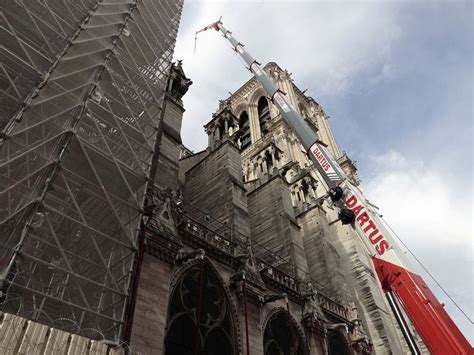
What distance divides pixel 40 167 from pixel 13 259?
2380 mm

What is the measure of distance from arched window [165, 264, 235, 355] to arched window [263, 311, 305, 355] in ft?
6.41

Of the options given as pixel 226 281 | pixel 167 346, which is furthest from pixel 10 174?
pixel 226 281

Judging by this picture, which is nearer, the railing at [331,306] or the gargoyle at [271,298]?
the gargoyle at [271,298]

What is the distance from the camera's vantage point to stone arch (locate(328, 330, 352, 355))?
51.0 ft

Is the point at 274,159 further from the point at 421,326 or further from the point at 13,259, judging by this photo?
the point at 13,259

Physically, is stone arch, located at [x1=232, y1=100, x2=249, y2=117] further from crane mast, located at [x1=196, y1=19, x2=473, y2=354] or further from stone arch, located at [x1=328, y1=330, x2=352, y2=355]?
crane mast, located at [x1=196, y1=19, x2=473, y2=354]

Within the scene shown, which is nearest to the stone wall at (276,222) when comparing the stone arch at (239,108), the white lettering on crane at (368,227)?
the white lettering on crane at (368,227)

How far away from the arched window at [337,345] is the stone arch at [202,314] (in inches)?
225

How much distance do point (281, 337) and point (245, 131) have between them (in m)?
33.2

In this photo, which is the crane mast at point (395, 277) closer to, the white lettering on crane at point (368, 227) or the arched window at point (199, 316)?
the white lettering on crane at point (368, 227)

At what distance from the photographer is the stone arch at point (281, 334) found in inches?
508

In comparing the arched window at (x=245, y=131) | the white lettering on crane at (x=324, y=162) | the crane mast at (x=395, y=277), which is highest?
the arched window at (x=245, y=131)

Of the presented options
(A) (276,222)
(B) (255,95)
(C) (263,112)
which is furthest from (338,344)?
(B) (255,95)

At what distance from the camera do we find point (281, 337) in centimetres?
1354
